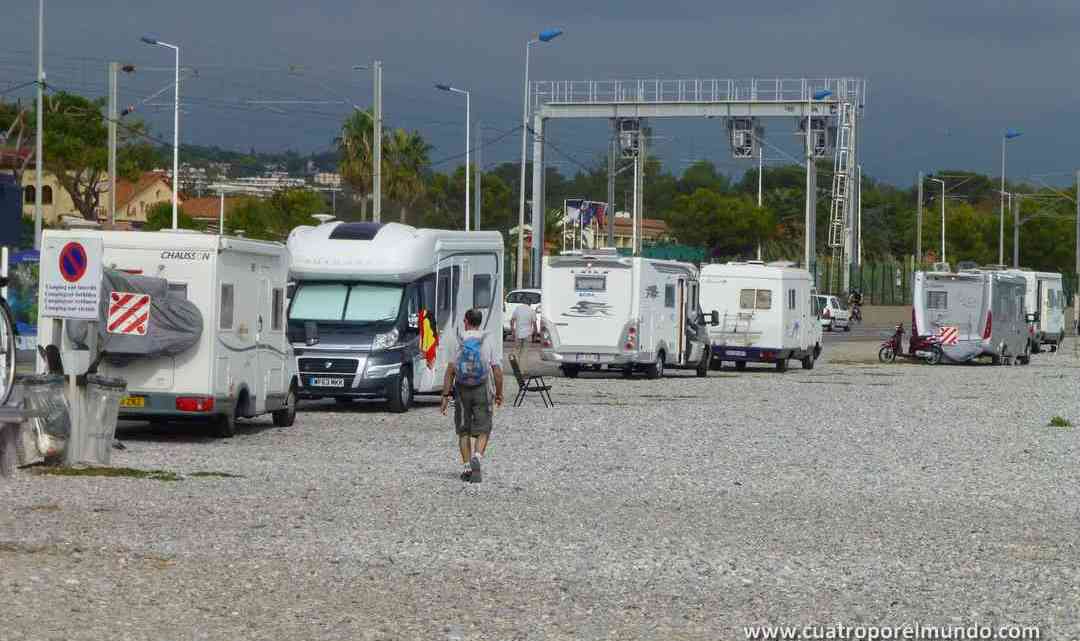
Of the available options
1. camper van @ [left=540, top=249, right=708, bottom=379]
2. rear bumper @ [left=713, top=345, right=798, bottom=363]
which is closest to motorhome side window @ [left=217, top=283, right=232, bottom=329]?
camper van @ [left=540, top=249, right=708, bottom=379]

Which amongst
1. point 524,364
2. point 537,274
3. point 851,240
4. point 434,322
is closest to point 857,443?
point 434,322

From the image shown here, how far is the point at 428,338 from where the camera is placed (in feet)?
89.8

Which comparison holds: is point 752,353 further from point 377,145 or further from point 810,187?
point 810,187

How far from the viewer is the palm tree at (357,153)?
297 feet

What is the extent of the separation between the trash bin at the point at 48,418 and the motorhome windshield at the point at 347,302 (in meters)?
9.53

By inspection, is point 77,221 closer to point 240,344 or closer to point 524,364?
point 240,344

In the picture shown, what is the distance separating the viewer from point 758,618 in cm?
1015

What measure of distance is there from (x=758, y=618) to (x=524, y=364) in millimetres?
33707

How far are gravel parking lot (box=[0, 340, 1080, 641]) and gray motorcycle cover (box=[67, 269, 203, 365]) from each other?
1100mm

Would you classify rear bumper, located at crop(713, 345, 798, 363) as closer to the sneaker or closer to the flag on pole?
the sneaker

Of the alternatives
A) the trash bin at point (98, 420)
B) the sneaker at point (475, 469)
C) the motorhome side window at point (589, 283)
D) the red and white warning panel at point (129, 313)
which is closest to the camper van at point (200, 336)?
the red and white warning panel at point (129, 313)

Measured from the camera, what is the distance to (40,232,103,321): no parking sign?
1783 cm

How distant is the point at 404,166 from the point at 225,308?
75.8 metres

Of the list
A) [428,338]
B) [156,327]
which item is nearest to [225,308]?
[156,327]
